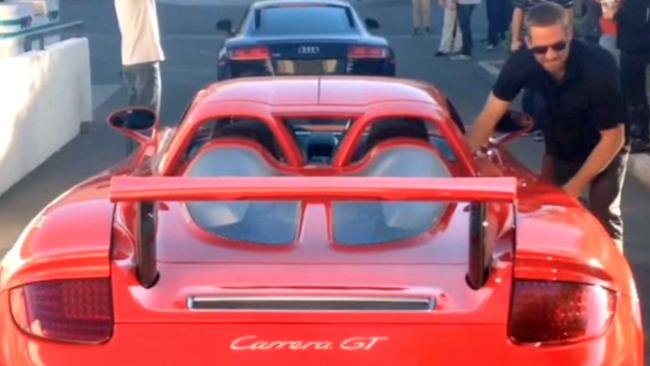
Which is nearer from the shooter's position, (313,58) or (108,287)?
(108,287)

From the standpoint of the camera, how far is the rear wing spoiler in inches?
153

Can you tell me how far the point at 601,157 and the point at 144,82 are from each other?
6.41 meters

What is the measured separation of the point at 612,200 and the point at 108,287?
3422 millimetres

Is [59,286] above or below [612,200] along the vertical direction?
above

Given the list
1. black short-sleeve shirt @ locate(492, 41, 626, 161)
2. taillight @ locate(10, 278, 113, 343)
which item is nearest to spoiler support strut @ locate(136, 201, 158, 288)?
taillight @ locate(10, 278, 113, 343)

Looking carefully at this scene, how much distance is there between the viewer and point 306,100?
17.3 feet

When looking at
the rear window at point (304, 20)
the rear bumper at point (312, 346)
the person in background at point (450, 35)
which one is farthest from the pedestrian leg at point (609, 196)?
the person in background at point (450, 35)

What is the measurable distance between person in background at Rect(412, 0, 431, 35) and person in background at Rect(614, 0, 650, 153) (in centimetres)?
1569

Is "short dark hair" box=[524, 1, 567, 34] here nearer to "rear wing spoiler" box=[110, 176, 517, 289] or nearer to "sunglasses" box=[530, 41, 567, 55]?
"sunglasses" box=[530, 41, 567, 55]

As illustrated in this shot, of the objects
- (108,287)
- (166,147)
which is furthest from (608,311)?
(166,147)

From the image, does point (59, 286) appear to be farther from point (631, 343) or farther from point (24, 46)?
point (24, 46)

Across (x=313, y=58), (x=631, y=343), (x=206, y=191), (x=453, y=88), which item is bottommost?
(x=453, y=88)

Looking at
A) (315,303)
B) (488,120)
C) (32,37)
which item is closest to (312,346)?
(315,303)

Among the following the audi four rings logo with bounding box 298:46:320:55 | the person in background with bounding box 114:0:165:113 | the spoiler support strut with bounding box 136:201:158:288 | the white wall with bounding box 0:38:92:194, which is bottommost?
the white wall with bounding box 0:38:92:194
